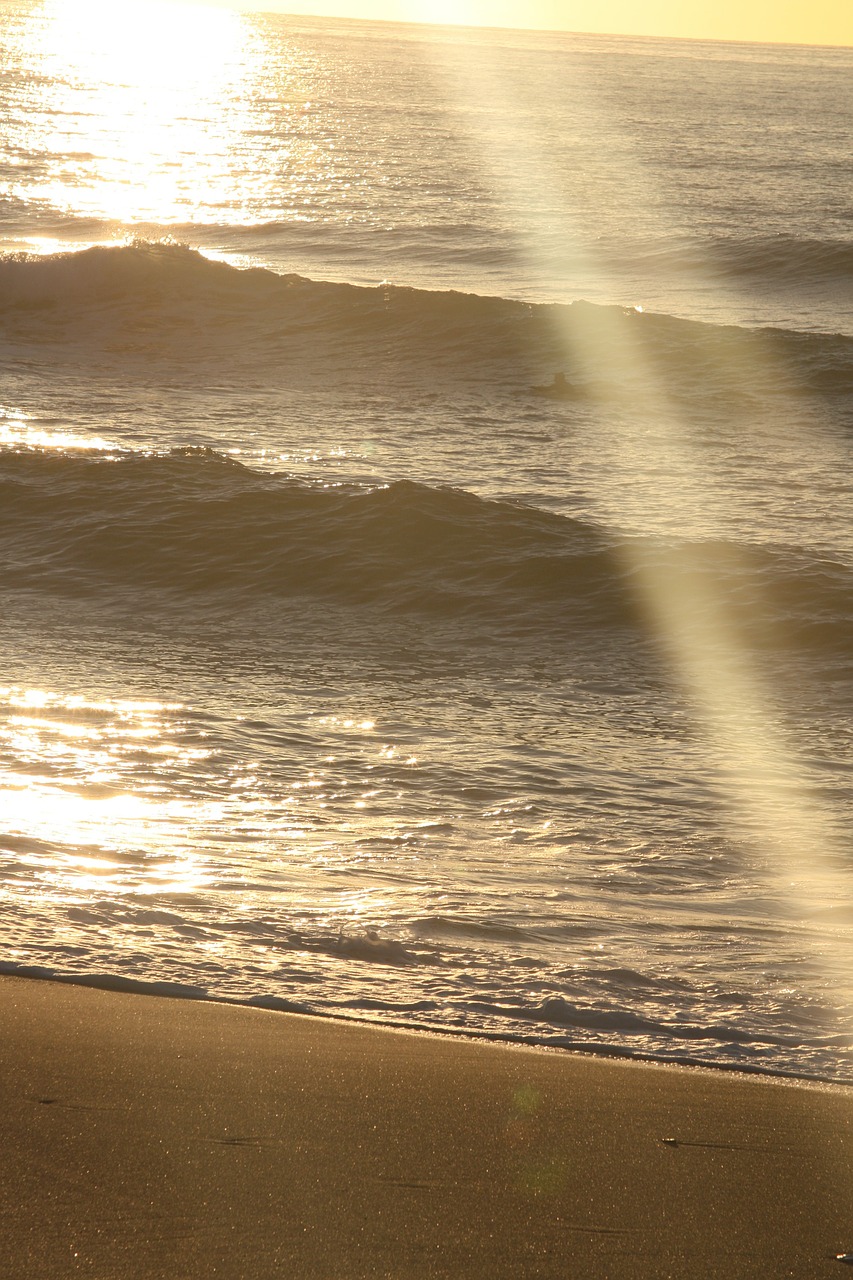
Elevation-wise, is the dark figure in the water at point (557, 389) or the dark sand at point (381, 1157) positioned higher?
the dark sand at point (381, 1157)

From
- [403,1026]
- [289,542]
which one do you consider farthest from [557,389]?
[403,1026]

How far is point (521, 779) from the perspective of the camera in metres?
5.55

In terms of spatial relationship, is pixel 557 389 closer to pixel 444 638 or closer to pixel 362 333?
pixel 362 333

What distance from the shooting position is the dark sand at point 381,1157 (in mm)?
2148

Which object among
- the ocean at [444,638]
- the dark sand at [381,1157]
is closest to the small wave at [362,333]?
the ocean at [444,638]

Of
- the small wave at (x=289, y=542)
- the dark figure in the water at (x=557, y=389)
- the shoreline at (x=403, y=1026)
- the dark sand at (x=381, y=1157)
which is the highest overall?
the dark sand at (x=381, y=1157)

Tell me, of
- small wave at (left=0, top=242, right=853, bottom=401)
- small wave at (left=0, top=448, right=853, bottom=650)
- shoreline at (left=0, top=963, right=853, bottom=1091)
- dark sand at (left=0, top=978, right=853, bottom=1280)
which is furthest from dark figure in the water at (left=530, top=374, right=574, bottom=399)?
dark sand at (left=0, top=978, right=853, bottom=1280)

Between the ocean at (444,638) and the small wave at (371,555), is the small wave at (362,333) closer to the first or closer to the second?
the ocean at (444,638)

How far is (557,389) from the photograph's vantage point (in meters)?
15.2

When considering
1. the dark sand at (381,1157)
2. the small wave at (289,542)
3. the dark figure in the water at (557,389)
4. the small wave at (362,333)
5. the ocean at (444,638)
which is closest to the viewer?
the dark sand at (381,1157)

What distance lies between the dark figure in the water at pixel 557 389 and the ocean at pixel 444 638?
0.54ft

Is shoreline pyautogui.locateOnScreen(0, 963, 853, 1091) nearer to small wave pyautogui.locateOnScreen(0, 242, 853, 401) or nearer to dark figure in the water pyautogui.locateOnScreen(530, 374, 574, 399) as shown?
dark figure in the water pyautogui.locateOnScreen(530, 374, 574, 399)

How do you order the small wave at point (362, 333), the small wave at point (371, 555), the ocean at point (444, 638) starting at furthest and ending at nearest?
1. the small wave at point (362, 333)
2. the small wave at point (371, 555)
3. the ocean at point (444, 638)

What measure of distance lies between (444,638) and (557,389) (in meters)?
7.67
